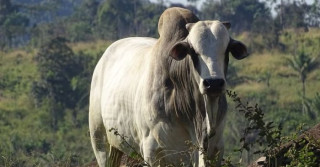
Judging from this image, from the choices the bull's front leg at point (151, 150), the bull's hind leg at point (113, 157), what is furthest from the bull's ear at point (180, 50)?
the bull's hind leg at point (113, 157)

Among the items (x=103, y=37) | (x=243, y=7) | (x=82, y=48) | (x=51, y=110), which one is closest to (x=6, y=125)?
(x=51, y=110)

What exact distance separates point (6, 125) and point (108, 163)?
51.5 m

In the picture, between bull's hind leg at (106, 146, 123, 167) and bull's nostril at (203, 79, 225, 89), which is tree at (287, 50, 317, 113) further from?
bull's nostril at (203, 79, 225, 89)

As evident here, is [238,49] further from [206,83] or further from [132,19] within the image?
[132,19]

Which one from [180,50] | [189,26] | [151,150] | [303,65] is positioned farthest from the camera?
[303,65]

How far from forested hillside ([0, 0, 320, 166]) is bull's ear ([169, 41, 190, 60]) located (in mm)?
36931

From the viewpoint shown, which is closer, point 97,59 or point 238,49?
point 238,49

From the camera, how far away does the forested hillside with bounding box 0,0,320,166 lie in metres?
52.9

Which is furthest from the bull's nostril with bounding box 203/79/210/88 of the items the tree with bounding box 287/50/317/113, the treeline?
the treeline

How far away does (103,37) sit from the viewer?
266 feet

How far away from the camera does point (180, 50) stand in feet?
18.8

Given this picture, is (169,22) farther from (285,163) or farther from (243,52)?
(285,163)

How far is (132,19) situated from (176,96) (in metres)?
79.9

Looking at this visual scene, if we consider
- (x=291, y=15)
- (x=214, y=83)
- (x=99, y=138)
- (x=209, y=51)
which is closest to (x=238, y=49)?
(x=209, y=51)
